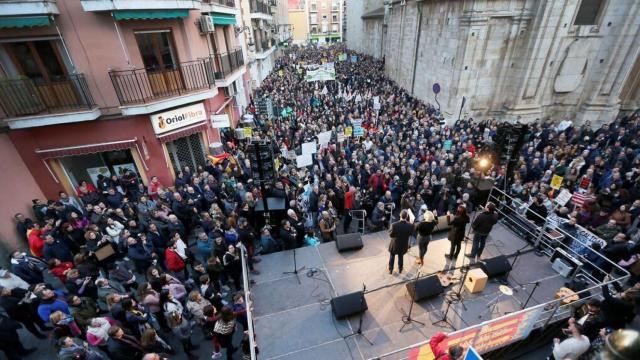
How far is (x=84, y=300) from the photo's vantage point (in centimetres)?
617

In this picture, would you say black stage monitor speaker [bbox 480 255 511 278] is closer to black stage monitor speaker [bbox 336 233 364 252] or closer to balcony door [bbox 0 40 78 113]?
black stage monitor speaker [bbox 336 233 364 252]

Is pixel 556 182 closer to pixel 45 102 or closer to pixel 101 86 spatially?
pixel 101 86

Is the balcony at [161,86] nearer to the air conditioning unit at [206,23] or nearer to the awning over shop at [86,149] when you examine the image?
the awning over shop at [86,149]

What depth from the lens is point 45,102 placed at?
10125 millimetres

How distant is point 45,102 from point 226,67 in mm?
8889

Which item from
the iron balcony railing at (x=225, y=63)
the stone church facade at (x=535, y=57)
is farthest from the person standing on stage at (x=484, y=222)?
the iron balcony railing at (x=225, y=63)

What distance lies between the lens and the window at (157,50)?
1123cm

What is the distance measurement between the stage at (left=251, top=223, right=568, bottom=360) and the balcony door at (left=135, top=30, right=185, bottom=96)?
8.45 m

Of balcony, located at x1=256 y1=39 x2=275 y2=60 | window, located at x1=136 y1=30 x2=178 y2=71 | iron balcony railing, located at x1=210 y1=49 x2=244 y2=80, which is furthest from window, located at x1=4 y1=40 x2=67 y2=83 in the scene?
balcony, located at x1=256 y1=39 x2=275 y2=60

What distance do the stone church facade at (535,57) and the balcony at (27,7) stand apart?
18.9 meters

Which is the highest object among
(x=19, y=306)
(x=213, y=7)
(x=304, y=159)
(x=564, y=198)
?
(x=213, y=7)

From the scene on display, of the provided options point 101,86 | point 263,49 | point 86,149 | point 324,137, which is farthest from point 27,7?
point 263,49

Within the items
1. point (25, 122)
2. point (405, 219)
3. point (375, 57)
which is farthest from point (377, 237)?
point (375, 57)

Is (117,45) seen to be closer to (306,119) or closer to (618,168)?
(306,119)
